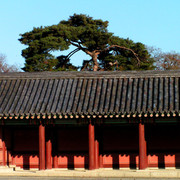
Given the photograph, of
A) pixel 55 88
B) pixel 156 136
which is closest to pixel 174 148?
pixel 156 136

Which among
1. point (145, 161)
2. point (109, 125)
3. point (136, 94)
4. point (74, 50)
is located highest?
point (74, 50)

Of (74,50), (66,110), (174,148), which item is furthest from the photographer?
(74,50)

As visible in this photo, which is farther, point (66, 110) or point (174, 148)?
point (174, 148)

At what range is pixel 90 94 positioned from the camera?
25.8 meters

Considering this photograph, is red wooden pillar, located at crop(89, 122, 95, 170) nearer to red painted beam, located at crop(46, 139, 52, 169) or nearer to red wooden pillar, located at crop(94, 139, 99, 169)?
red wooden pillar, located at crop(94, 139, 99, 169)

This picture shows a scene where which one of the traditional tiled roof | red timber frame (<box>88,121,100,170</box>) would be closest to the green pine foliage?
the traditional tiled roof

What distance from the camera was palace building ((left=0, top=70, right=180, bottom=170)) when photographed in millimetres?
24469

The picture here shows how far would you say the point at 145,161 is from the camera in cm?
2480

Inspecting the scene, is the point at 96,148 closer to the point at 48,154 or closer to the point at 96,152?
the point at 96,152

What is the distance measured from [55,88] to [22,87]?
1976 mm

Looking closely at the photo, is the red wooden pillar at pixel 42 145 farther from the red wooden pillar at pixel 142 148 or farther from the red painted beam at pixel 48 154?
the red wooden pillar at pixel 142 148

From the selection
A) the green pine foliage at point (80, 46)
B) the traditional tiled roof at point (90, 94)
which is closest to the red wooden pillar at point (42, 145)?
the traditional tiled roof at point (90, 94)

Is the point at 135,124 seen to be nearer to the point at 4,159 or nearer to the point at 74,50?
the point at 4,159

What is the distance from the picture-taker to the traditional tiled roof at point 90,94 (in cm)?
2408
